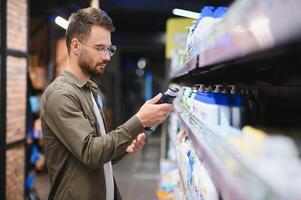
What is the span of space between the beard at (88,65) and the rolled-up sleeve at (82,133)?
21 centimetres

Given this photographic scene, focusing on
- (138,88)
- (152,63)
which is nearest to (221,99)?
(138,88)

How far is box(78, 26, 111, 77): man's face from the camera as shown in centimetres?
213

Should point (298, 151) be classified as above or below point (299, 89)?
below

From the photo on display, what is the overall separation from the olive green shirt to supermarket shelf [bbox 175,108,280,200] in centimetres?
52

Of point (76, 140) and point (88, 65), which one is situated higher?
point (88, 65)

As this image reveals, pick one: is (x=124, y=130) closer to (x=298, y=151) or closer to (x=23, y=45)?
(x=298, y=151)

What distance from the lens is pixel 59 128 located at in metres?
1.97

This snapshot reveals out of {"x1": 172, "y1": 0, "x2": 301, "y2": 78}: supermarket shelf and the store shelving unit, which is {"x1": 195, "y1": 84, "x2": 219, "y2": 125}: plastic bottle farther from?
{"x1": 172, "y1": 0, "x2": 301, "y2": 78}: supermarket shelf

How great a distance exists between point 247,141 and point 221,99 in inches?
20.8

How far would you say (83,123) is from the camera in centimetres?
194

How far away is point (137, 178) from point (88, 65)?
6.26 metres

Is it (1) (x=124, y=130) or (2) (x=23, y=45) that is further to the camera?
(2) (x=23, y=45)

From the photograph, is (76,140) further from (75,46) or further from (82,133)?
(75,46)

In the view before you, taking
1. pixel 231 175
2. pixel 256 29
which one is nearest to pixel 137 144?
pixel 231 175
